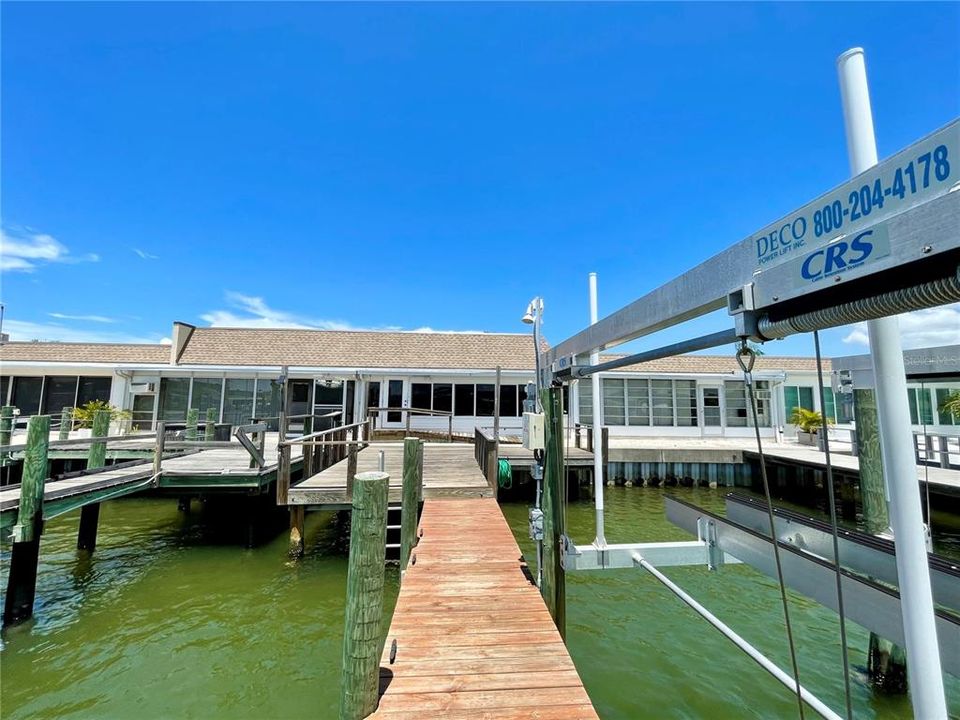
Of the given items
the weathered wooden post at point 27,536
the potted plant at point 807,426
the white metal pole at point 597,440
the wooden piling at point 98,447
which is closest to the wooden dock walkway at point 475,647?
the white metal pole at point 597,440

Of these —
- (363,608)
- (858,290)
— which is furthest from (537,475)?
(858,290)

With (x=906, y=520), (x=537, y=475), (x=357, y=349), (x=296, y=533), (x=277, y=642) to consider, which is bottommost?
(x=277, y=642)

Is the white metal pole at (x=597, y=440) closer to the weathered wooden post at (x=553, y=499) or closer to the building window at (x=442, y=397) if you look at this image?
the weathered wooden post at (x=553, y=499)

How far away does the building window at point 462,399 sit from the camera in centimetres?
1769

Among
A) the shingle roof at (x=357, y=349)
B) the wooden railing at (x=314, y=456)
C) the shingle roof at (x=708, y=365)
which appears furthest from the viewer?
the shingle roof at (x=708, y=365)

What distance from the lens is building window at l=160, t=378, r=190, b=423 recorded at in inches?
691

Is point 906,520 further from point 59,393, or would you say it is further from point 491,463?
point 59,393

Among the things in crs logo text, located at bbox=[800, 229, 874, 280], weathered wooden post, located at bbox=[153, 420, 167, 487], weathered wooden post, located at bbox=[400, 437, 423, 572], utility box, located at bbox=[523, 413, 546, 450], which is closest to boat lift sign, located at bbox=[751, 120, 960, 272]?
crs logo text, located at bbox=[800, 229, 874, 280]

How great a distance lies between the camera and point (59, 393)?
1831 centimetres

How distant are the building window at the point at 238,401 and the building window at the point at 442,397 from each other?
24.6ft

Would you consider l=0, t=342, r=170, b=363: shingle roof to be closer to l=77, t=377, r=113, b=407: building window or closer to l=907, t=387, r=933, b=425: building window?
l=77, t=377, r=113, b=407: building window

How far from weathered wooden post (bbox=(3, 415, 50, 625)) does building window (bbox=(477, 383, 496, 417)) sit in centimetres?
1309

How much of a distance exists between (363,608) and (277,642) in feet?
12.4

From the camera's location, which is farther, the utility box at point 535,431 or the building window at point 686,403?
the building window at point 686,403
